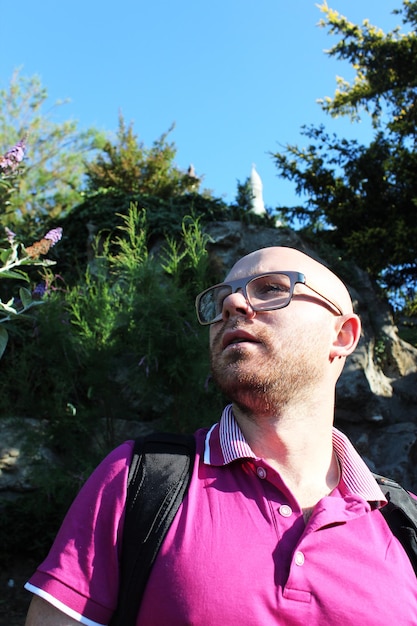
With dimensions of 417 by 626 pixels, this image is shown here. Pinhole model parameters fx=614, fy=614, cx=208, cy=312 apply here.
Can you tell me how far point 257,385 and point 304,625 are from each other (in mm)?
571

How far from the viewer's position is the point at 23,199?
1758cm

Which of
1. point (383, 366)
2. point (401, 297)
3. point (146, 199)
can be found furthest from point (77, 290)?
point (401, 297)

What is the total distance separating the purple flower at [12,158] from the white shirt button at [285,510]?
218 centimetres

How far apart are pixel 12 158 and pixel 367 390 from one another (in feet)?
14.2

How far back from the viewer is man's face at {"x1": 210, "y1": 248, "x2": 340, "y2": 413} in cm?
163

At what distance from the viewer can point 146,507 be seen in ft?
4.51

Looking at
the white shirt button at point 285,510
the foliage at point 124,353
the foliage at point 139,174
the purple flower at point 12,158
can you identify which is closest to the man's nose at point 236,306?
the white shirt button at point 285,510

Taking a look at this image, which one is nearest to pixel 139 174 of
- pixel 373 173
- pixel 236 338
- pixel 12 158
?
pixel 373 173

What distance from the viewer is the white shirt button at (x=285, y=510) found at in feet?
4.80

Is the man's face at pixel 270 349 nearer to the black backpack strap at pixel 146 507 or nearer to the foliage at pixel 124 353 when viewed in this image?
the black backpack strap at pixel 146 507

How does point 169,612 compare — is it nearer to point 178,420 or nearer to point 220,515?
point 220,515

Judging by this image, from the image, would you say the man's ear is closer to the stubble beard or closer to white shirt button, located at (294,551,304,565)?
the stubble beard

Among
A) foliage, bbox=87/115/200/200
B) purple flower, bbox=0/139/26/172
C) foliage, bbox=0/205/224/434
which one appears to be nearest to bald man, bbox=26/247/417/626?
purple flower, bbox=0/139/26/172

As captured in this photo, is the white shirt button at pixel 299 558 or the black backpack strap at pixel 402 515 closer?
the white shirt button at pixel 299 558
